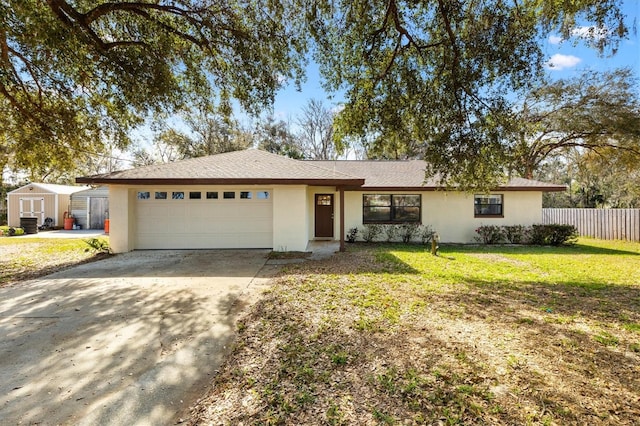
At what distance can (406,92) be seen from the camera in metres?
7.79

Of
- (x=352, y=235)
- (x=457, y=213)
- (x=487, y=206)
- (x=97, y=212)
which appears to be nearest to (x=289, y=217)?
(x=352, y=235)

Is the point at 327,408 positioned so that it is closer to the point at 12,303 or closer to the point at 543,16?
the point at 12,303

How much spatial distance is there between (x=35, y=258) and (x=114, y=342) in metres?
8.61

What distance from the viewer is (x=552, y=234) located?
41.1 feet

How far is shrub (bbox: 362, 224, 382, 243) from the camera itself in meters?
12.9

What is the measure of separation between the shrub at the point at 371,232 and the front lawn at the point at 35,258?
945 centimetres

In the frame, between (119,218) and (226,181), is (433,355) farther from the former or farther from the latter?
(119,218)

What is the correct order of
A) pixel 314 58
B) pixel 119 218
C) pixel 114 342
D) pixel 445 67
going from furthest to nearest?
pixel 119 218 → pixel 314 58 → pixel 445 67 → pixel 114 342

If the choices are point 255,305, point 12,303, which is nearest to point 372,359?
point 255,305

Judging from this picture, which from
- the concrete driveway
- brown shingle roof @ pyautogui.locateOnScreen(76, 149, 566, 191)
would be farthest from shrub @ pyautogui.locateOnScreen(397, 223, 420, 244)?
the concrete driveway

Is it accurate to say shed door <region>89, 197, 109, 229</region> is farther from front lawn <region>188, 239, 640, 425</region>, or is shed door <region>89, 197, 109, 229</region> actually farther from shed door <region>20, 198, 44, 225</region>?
front lawn <region>188, 239, 640, 425</region>

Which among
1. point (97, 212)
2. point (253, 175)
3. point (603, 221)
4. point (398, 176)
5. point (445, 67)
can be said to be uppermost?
point (445, 67)

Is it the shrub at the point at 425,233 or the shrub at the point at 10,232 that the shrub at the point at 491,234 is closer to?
the shrub at the point at 425,233

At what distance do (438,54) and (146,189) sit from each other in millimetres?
9747
